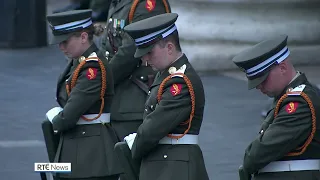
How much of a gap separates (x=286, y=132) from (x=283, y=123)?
6cm

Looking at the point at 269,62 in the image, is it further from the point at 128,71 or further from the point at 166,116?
the point at 128,71

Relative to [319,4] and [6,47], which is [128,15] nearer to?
[319,4]

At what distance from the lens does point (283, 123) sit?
4.75m

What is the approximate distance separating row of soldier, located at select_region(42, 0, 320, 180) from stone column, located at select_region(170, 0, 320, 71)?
712cm

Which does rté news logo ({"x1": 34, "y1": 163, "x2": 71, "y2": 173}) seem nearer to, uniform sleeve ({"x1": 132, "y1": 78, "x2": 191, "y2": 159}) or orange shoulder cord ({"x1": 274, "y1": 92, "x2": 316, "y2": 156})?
uniform sleeve ({"x1": 132, "y1": 78, "x2": 191, "y2": 159})

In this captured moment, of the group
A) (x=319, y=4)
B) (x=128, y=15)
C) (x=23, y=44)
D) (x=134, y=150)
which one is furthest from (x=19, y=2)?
(x=134, y=150)

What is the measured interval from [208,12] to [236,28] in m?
0.49

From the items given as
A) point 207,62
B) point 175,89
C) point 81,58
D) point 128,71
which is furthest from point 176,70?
point 207,62

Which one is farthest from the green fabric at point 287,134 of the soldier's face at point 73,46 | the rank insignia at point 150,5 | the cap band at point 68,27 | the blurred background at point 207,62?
the blurred background at point 207,62

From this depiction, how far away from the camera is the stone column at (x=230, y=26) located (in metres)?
13.5

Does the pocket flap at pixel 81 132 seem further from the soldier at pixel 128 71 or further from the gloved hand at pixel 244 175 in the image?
the gloved hand at pixel 244 175

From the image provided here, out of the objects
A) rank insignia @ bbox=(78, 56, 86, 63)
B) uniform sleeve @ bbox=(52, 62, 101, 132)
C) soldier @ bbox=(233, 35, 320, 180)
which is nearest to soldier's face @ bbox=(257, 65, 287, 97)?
soldier @ bbox=(233, 35, 320, 180)

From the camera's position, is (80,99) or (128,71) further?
(128,71)

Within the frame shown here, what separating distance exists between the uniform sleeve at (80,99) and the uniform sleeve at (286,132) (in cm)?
161
